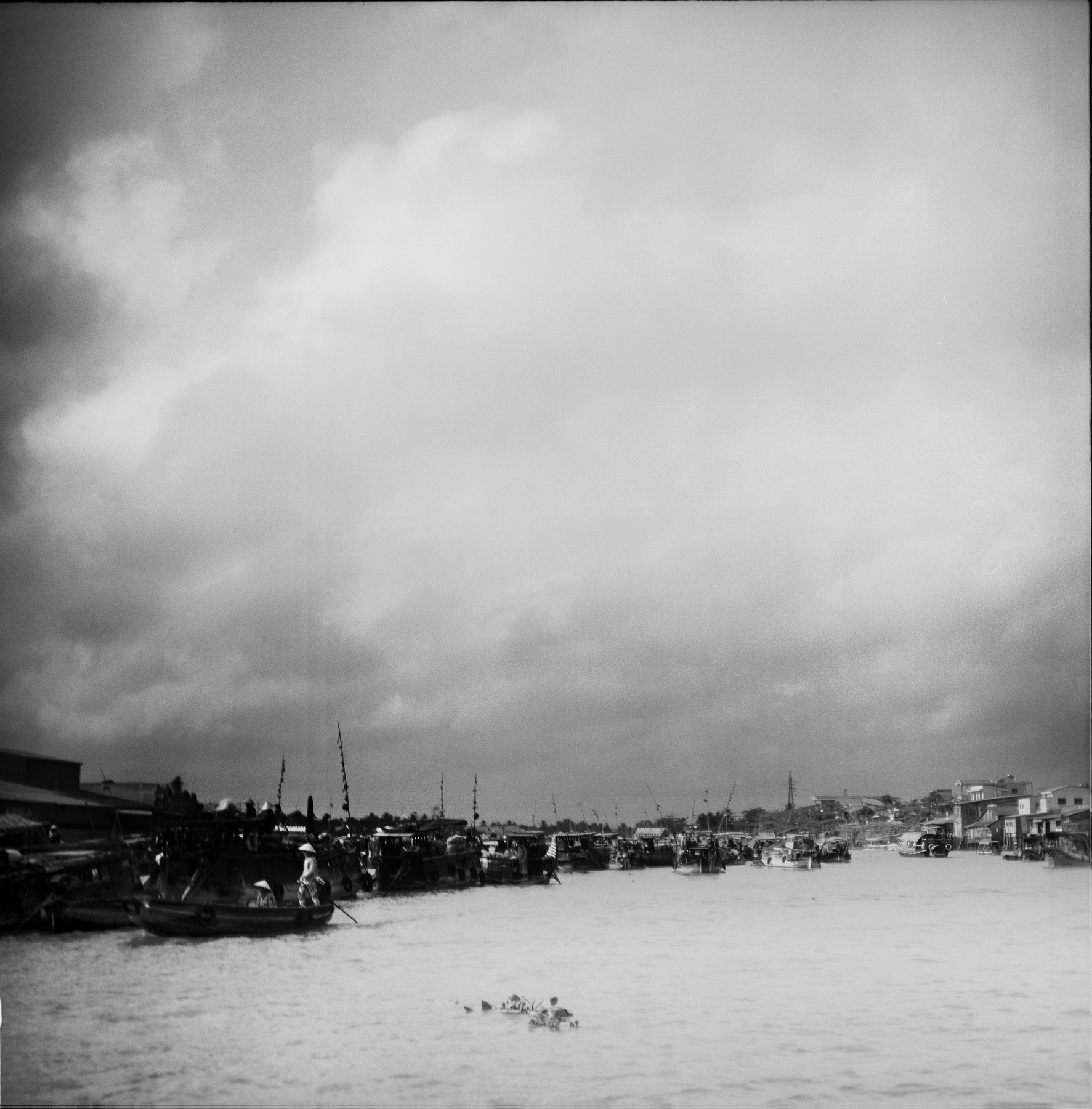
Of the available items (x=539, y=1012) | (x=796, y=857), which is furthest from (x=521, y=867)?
(x=539, y=1012)

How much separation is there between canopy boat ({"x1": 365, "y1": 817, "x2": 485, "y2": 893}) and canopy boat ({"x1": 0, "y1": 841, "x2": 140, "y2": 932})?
45.2ft

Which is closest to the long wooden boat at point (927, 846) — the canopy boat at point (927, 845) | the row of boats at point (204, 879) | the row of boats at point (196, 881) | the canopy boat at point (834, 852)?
the canopy boat at point (927, 845)

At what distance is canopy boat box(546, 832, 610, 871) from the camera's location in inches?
1871

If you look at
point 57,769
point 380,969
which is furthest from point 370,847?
point 380,969

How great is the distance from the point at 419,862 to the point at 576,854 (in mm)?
17845

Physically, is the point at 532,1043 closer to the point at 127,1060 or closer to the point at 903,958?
the point at 127,1060

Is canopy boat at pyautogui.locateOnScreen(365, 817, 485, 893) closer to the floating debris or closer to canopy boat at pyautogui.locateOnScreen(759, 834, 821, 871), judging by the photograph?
canopy boat at pyautogui.locateOnScreen(759, 834, 821, 871)

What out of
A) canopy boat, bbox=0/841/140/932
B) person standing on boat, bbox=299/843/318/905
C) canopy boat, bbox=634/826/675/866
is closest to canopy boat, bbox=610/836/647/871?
canopy boat, bbox=634/826/675/866

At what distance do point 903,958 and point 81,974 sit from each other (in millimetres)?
10757

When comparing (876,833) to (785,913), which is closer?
(785,913)

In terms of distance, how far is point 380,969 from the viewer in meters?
13.9

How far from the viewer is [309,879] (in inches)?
744

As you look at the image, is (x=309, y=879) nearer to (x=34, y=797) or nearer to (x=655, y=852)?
(x=34, y=797)

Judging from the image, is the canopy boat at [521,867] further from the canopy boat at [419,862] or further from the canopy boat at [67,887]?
the canopy boat at [67,887]
